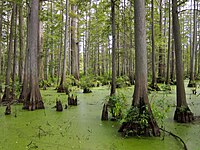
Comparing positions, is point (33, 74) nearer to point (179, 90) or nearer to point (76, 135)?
point (76, 135)

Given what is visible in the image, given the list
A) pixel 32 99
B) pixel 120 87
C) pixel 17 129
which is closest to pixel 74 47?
pixel 120 87

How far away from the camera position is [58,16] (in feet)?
47.5

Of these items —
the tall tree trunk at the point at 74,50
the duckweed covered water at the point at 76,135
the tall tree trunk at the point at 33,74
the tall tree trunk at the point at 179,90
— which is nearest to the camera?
the duckweed covered water at the point at 76,135

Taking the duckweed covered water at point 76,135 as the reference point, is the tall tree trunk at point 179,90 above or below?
above

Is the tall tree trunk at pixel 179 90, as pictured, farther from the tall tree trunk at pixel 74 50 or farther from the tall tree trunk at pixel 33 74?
the tall tree trunk at pixel 74 50

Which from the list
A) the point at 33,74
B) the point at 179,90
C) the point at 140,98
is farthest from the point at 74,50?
the point at 140,98

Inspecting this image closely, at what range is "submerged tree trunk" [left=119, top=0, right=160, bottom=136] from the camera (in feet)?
13.8

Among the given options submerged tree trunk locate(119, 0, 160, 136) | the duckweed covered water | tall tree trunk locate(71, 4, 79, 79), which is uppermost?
tall tree trunk locate(71, 4, 79, 79)

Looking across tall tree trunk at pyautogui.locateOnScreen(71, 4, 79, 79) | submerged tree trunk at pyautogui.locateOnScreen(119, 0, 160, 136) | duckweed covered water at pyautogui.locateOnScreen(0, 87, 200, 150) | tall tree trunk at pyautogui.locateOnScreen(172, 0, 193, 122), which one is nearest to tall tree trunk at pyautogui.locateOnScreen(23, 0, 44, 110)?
duckweed covered water at pyautogui.locateOnScreen(0, 87, 200, 150)

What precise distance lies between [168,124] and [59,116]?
250 centimetres

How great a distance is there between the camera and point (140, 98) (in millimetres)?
4383

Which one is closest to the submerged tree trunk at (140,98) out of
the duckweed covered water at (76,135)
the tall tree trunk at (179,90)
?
the duckweed covered water at (76,135)

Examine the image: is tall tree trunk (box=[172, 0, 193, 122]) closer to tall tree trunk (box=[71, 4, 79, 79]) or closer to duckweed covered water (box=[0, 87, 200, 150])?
duckweed covered water (box=[0, 87, 200, 150])

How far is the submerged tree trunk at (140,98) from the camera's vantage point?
4195 mm
